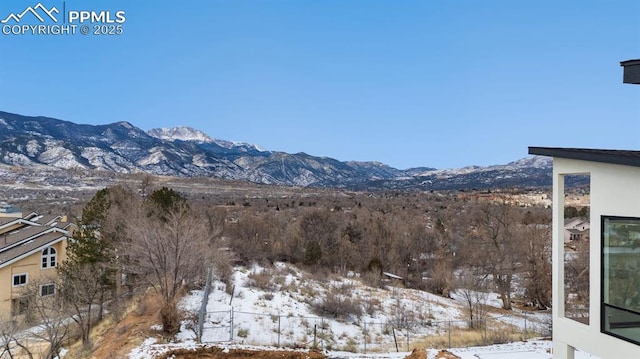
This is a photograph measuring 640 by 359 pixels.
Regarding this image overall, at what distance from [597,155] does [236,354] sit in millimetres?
11942

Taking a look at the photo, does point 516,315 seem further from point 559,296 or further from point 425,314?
point 559,296

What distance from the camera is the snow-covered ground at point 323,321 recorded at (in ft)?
54.3

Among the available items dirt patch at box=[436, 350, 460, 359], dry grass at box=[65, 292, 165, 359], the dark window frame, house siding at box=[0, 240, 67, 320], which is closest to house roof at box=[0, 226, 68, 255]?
house siding at box=[0, 240, 67, 320]

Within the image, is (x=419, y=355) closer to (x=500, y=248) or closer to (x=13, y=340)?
(x=13, y=340)

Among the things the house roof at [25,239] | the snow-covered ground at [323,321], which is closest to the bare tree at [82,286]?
the snow-covered ground at [323,321]

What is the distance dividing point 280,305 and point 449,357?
35.4 ft

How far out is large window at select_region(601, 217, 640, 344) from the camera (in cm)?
839

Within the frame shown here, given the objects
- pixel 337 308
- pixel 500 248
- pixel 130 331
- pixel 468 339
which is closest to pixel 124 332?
pixel 130 331

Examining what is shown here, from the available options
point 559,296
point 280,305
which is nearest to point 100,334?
point 280,305

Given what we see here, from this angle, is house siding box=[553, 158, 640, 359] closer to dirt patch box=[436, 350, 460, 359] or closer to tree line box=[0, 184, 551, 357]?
dirt patch box=[436, 350, 460, 359]

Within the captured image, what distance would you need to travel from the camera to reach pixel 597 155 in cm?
923

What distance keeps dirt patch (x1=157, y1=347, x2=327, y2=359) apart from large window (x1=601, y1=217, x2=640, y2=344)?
30.8 feet

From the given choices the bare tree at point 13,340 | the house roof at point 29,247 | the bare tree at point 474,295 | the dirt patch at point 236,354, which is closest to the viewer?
the dirt patch at point 236,354

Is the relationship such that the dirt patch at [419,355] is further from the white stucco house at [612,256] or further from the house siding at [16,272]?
the house siding at [16,272]
